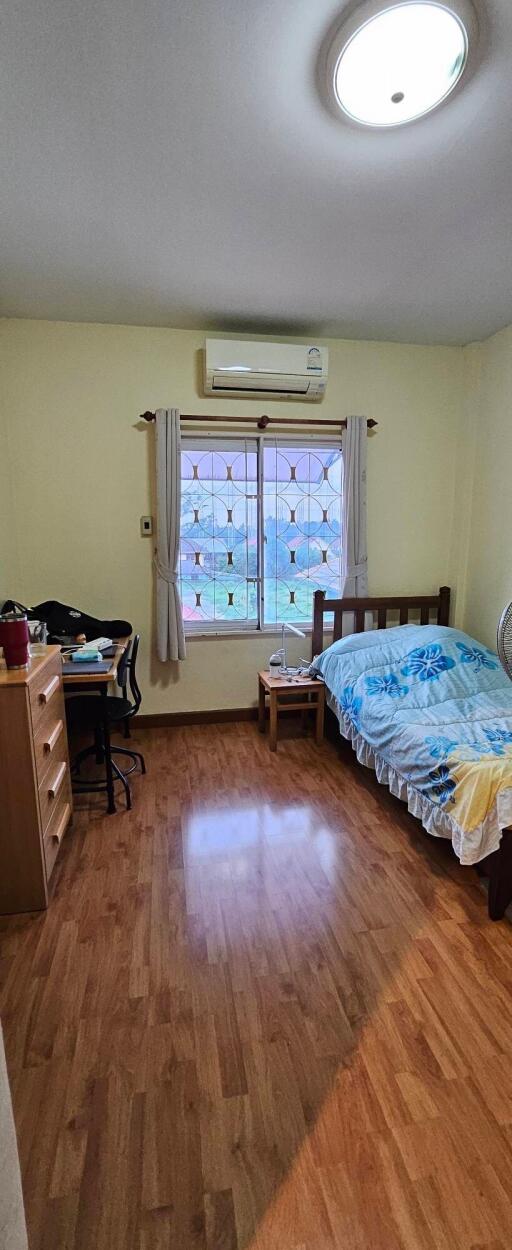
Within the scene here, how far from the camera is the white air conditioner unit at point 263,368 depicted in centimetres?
304

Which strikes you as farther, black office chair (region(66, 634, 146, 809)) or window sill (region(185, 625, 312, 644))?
window sill (region(185, 625, 312, 644))

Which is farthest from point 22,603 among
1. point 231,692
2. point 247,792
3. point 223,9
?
point 223,9

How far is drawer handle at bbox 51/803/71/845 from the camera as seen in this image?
1.97 metres

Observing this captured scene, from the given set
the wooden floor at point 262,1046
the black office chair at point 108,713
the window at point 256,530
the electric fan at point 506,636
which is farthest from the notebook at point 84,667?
the electric fan at point 506,636

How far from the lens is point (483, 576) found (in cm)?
350

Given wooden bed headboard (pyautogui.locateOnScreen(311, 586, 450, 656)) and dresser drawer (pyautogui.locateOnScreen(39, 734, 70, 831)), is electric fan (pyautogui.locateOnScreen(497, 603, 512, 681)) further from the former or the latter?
dresser drawer (pyautogui.locateOnScreen(39, 734, 70, 831))

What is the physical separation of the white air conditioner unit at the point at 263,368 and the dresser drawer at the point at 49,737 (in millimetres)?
2154

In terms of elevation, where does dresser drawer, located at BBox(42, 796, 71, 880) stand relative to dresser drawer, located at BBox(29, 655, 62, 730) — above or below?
below

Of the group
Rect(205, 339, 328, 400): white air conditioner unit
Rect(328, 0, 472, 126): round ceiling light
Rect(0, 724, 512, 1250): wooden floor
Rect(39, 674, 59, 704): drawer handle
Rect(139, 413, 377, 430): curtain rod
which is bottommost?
Rect(0, 724, 512, 1250): wooden floor

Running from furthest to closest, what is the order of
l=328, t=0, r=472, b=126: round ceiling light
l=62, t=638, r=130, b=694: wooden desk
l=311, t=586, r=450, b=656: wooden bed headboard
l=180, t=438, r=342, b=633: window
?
l=311, t=586, r=450, b=656: wooden bed headboard < l=180, t=438, r=342, b=633: window < l=62, t=638, r=130, b=694: wooden desk < l=328, t=0, r=472, b=126: round ceiling light

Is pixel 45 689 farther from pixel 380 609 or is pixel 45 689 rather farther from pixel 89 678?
pixel 380 609

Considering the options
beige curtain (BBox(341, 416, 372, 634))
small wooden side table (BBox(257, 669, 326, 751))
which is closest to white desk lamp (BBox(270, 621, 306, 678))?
small wooden side table (BBox(257, 669, 326, 751))

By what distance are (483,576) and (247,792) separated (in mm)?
2203

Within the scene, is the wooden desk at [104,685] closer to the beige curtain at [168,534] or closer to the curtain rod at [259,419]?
the beige curtain at [168,534]
